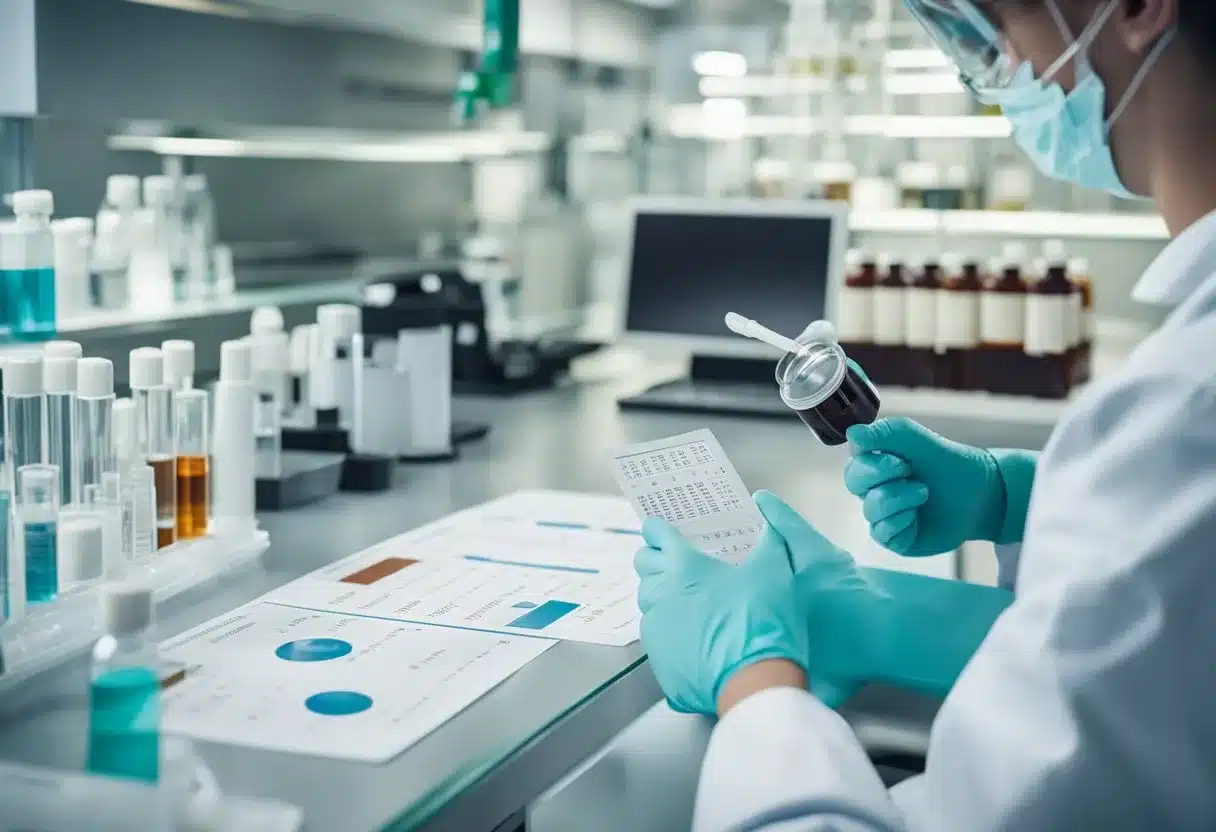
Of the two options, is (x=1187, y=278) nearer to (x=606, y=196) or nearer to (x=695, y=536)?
(x=695, y=536)

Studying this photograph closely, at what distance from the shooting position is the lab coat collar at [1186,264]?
3.24 feet

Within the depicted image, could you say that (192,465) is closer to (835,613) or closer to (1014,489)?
(835,613)

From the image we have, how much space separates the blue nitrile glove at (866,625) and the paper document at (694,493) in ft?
0.17

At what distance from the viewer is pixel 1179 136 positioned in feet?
3.28

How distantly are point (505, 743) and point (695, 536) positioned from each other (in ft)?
1.29

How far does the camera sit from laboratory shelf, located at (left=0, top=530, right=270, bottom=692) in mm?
1178

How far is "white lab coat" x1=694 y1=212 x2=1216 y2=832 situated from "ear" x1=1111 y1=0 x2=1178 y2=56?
7.7 inches

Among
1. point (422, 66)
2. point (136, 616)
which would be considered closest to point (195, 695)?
point (136, 616)

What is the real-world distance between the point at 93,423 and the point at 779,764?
0.80 meters

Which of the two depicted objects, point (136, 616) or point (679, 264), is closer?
point (136, 616)

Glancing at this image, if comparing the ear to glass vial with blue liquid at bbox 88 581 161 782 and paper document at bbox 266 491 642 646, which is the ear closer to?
paper document at bbox 266 491 642 646

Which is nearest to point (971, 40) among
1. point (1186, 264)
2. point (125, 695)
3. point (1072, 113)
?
point (1072, 113)

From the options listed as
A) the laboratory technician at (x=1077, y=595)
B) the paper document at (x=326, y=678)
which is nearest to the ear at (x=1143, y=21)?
the laboratory technician at (x=1077, y=595)

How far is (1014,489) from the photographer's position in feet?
5.34
